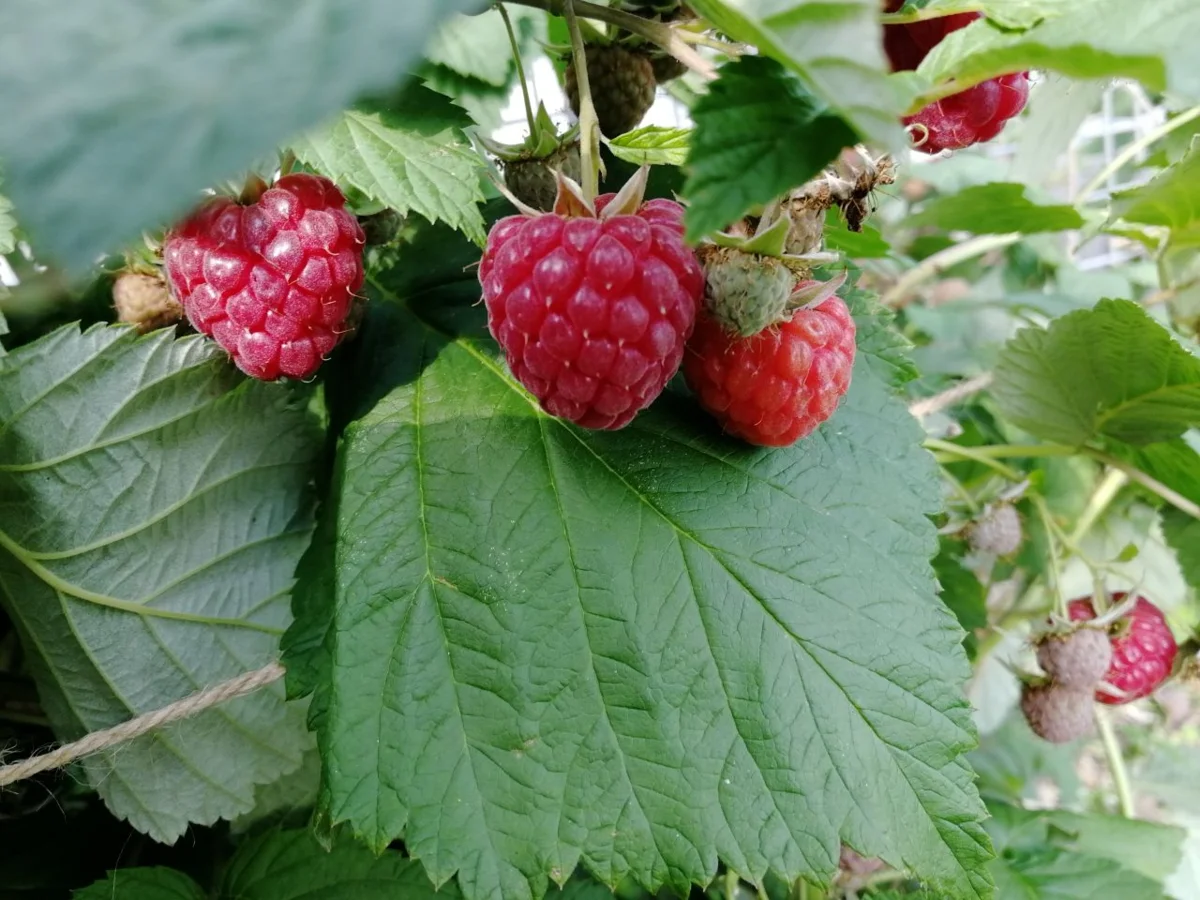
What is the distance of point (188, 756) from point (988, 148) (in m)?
2.49

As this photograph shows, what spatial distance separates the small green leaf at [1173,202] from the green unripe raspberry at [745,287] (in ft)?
1.59

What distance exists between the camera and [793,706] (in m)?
0.61

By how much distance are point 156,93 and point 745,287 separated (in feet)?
1.09

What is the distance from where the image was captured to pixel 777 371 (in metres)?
0.58

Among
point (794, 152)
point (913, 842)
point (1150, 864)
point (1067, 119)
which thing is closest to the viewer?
point (794, 152)

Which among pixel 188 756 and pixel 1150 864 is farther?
pixel 1150 864

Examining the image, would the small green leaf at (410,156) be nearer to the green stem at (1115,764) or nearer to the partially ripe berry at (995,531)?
the partially ripe berry at (995,531)

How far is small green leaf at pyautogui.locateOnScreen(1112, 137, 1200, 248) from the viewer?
0.82 meters

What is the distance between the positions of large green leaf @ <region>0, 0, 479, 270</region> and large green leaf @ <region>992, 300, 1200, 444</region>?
0.76m

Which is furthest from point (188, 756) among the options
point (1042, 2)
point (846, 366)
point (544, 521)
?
point (1042, 2)

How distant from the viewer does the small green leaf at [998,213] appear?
1.04 meters

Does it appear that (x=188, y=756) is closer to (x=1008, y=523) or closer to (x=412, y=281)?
(x=412, y=281)

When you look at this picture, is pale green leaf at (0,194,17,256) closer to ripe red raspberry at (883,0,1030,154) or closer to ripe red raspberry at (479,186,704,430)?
ripe red raspberry at (479,186,704,430)

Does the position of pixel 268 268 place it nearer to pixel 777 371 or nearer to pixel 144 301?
pixel 144 301
